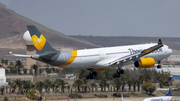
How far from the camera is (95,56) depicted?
196 ft

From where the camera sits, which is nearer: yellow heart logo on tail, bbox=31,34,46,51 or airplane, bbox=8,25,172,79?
yellow heart logo on tail, bbox=31,34,46,51

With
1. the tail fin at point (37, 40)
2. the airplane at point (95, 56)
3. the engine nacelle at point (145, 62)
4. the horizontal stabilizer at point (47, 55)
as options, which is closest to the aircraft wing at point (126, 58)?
the airplane at point (95, 56)

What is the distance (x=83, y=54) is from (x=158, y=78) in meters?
98.1

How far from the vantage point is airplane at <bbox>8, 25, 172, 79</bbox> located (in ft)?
178

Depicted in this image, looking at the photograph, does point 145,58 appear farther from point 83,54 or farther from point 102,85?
point 102,85

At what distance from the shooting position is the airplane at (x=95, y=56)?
54.2 metres

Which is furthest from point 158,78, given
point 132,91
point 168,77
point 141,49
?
point 141,49

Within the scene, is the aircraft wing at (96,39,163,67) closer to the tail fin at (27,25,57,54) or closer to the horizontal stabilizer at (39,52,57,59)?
the horizontal stabilizer at (39,52,57,59)

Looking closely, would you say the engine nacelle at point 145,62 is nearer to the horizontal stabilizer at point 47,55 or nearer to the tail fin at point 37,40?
the horizontal stabilizer at point 47,55

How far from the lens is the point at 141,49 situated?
65250 mm

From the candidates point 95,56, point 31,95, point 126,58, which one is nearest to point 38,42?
point 95,56

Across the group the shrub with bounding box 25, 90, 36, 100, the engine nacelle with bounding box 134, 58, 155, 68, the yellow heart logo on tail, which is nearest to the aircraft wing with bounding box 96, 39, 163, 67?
the engine nacelle with bounding box 134, 58, 155, 68

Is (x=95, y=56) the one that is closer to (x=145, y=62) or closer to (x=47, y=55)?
(x=145, y=62)

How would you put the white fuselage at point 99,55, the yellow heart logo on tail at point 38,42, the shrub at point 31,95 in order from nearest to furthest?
the yellow heart logo on tail at point 38,42, the white fuselage at point 99,55, the shrub at point 31,95
